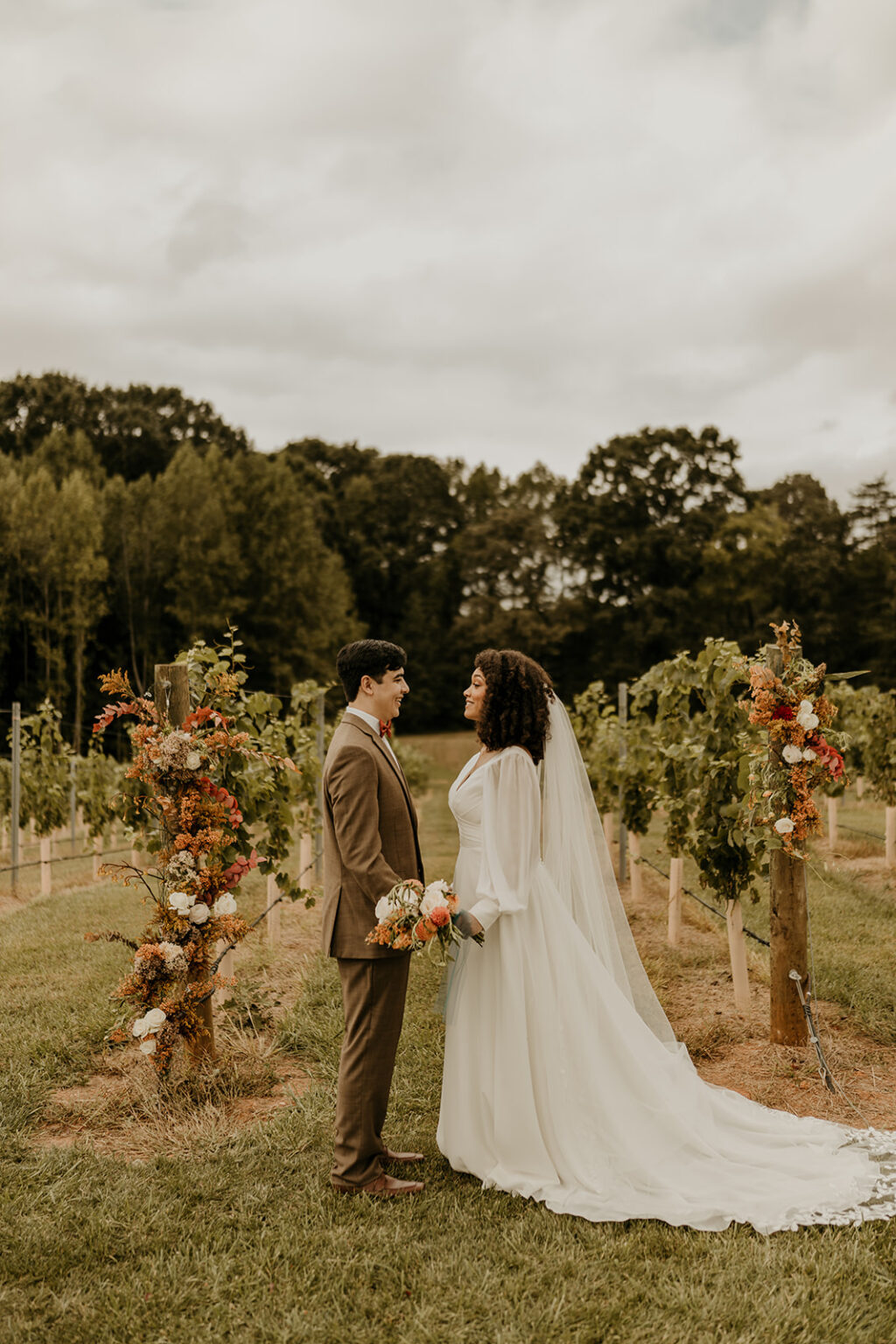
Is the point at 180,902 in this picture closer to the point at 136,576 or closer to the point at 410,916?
the point at 410,916

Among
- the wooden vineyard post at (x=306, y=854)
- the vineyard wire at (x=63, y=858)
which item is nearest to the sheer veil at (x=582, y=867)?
the wooden vineyard post at (x=306, y=854)

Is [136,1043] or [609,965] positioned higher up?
[609,965]

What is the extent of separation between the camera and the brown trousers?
3.80 m

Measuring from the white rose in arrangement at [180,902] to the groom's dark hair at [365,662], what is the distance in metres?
1.48

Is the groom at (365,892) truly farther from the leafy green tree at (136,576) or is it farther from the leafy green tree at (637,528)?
the leafy green tree at (637,528)

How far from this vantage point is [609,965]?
4.29 meters

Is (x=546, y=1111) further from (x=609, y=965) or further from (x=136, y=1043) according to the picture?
(x=136, y=1043)

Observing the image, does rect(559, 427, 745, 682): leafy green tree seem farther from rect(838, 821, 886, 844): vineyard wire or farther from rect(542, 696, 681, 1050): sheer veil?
rect(542, 696, 681, 1050): sheer veil

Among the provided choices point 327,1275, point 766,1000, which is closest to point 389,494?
point 766,1000

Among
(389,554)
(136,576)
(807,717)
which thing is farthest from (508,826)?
(389,554)

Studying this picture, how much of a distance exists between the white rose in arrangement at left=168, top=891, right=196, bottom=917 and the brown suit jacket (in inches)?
45.1

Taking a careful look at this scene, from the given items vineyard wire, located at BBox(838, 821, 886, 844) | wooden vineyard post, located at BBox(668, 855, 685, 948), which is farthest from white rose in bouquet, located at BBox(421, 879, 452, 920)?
vineyard wire, located at BBox(838, 821, 886, 844)

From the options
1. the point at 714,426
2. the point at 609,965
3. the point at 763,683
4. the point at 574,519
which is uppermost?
the point at 714,426

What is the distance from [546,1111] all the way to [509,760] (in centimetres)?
138
